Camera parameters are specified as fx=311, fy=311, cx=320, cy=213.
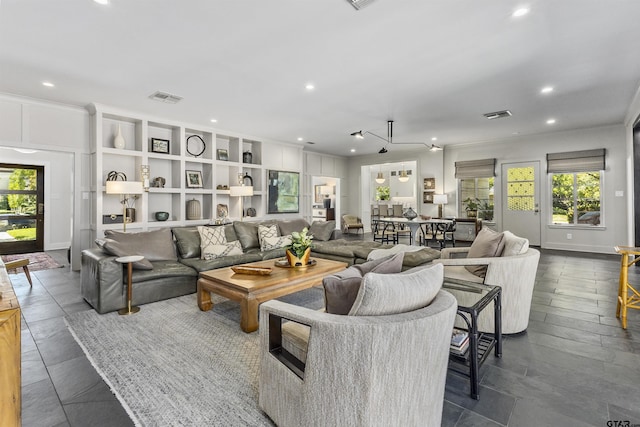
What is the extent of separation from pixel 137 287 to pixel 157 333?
0.92 metres

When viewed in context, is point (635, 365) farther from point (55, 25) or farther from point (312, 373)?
point (55, 25)

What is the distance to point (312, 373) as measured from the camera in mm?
1286

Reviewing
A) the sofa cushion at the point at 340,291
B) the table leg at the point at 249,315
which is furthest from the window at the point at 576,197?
the sofa cushion at the point at 340,291

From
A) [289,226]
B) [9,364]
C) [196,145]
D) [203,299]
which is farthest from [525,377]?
[196,145]

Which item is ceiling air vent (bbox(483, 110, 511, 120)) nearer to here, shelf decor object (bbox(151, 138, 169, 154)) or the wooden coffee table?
the wooden coffee table

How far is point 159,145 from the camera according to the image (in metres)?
5.76

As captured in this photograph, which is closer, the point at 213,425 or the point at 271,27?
the point at 213,425

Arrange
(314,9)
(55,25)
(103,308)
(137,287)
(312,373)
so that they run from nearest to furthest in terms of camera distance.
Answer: (312,373) < (314,9) < (55,25) < (103,308) < (137,287)

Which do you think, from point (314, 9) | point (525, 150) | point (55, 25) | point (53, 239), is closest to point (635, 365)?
point (314, 9)

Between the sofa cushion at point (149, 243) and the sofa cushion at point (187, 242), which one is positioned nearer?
the sofa cushion at point (149, 243)

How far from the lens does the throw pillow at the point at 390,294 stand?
1271 mm

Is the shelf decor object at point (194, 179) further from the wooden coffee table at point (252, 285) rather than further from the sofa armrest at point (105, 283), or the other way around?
the wooden coffee table at point (252, 285)

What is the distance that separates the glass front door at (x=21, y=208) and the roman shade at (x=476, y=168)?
10.5 m

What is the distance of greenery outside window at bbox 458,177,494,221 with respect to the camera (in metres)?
8.16
